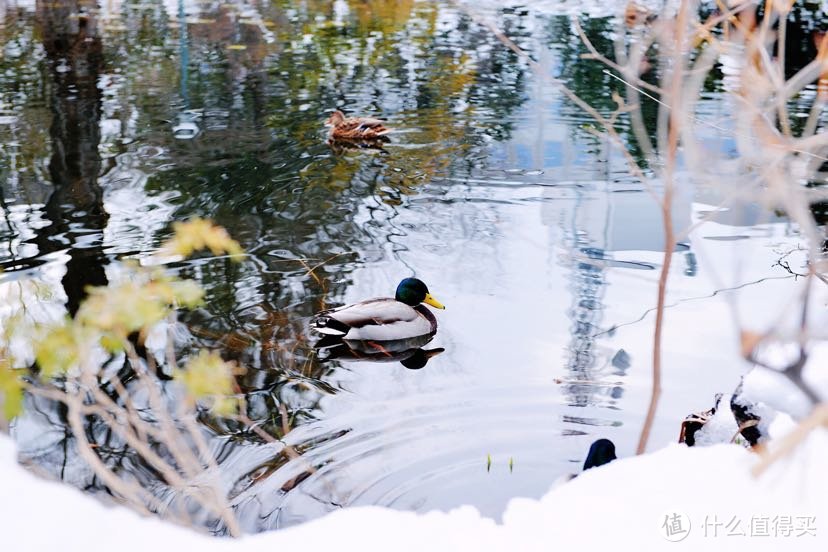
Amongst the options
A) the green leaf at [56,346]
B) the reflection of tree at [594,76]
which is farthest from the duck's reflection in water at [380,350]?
the reflection of tree at [594,76]

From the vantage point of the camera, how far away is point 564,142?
9453mm

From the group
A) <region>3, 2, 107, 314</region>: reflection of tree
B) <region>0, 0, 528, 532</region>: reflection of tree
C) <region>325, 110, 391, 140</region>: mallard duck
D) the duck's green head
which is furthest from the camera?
<region>325, 110, 391, 140</region>: mallard duck

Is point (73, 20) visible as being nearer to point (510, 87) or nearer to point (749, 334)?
point (510, 87)

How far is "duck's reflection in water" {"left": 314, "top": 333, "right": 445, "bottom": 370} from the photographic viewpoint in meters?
5.63

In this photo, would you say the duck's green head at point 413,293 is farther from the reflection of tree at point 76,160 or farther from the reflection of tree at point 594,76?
the reflection of tree at point 594,76

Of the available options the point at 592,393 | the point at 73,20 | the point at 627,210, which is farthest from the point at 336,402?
the point at 73,20

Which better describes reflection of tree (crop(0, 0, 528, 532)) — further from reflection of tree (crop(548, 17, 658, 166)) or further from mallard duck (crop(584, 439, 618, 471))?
mallard duck (crop(584, 439, 618, 471))

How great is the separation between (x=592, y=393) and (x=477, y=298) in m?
1.37

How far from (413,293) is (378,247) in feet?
3.45

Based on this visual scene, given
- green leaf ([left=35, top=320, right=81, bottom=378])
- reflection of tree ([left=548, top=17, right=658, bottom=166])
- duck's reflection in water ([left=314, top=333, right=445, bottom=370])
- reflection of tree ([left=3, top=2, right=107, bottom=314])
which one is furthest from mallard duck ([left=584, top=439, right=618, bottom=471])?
reflection of tree ([left=548, top=17, right=658, bottom=166])

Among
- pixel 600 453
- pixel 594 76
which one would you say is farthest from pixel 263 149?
pixel 600 453

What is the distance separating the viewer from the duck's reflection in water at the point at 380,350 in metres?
5.63

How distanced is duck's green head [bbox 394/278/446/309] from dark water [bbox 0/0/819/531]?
0.50 ft

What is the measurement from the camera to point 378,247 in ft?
22.9
